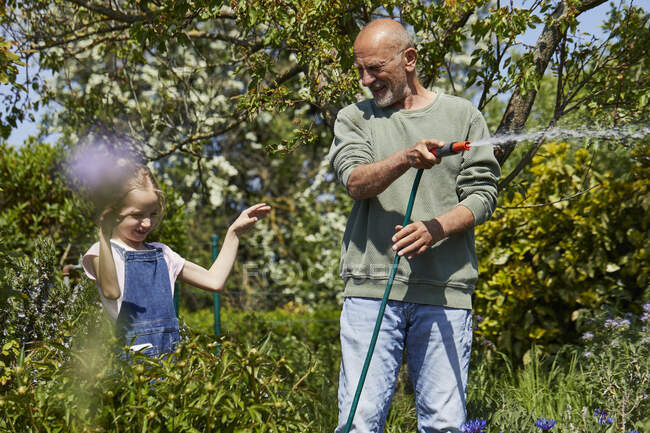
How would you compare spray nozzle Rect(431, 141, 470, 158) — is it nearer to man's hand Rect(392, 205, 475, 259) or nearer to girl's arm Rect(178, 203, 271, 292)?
man's hand Rect(392, 205, 475, 259)

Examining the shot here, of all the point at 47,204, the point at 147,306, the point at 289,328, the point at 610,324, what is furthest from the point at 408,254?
the point at 47,204

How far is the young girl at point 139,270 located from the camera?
2475mm

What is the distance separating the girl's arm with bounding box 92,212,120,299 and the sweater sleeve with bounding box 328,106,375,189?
79cm

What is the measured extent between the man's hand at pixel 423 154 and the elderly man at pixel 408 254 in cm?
16

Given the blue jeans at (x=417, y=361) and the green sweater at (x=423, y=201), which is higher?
the green sweater at (x=423, y=201)

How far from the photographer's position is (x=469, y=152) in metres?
2.28

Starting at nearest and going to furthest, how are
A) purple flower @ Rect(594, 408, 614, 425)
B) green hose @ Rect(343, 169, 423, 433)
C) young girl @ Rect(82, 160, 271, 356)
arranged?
green hose @ Rect(343, 169, 423, 433)
young girl @ Rect(82, 160, 271, 356)
purple flower @ Rect(594, 408, 614, 425)

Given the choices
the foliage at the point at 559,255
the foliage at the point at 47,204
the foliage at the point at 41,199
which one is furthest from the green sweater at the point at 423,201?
the foliage at the point at 41,199

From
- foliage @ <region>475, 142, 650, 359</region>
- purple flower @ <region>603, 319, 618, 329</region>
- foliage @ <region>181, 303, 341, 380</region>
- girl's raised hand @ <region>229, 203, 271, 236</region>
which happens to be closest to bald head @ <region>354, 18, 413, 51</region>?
girl's raised hand @ <region>229, 203, 271, 236</region>

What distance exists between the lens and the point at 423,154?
198 cm

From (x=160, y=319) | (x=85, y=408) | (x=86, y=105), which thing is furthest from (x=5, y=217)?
(x=85, y=408)

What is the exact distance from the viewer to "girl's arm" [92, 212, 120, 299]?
229 cm

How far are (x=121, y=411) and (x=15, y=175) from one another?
531 centimetres

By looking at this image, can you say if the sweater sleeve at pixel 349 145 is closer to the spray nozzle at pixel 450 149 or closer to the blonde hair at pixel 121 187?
the spray nozzle at pixel 450 149
